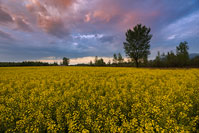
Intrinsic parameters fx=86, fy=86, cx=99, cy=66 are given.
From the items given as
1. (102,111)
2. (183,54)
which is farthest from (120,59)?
(102,111)

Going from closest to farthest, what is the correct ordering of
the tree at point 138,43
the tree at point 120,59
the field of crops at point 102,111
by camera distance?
the field of crops at point 102,111 → the tree at point 138,43 → the tree at point 120,59

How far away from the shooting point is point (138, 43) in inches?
1720

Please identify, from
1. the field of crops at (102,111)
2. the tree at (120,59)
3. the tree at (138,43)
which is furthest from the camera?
the tree at (120,59)

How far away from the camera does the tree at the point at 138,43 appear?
1679 inches

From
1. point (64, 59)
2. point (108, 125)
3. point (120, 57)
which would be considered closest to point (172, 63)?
point (120, 57)

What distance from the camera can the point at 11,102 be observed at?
5.27m

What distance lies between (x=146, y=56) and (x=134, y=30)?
49.6 ft

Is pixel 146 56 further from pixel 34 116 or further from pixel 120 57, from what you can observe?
pixel 120 57

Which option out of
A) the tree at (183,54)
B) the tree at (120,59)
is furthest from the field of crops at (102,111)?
the tree at (120,59)

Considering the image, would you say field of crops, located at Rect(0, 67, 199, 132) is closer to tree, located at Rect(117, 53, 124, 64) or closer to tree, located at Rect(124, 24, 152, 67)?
tree, located at Rect(124, 24, 152, 67)

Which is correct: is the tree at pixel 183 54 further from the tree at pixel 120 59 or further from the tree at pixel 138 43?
the tree at pixel 120 59

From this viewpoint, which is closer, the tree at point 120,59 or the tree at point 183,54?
the tree at point 183,54

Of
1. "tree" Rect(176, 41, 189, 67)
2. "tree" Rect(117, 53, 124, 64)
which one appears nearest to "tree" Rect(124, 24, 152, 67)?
"tree" Rect(176, 41, 189, 67)

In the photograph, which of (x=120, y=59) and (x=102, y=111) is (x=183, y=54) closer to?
(x=120, y=59)
